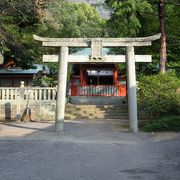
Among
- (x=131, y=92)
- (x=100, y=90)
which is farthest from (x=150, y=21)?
(x=131, y=92)

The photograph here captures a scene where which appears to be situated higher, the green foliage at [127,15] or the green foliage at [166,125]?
the green foliage at [127,15]

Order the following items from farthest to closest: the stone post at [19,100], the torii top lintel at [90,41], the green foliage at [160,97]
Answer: the stone post at [19,100]
the green foliage at [160,97]
the torii top lintel at [90,41]

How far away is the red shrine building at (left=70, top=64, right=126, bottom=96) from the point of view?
119 feet

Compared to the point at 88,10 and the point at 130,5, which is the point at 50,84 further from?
the point at 88,10

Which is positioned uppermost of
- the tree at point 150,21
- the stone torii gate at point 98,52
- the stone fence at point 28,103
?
the tree at point 150,21

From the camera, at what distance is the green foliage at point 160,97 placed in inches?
819

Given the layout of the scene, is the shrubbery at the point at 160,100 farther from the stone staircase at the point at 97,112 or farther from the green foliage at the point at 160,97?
the stone staircase at the point at 97,112

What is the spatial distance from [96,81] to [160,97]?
57.3 ft

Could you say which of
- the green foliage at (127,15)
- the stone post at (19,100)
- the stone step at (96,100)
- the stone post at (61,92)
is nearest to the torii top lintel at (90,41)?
the stone post at (61,92)

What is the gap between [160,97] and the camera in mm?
21203

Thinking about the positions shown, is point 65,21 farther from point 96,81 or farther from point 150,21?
point 150,21

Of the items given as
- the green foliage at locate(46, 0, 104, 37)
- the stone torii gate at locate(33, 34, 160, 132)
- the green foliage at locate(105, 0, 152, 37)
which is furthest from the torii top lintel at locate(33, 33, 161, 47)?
the green foliage at locate(46, 0, 104, 37)

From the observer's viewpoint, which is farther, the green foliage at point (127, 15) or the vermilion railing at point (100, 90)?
the vermilion railing at point (100, 90)

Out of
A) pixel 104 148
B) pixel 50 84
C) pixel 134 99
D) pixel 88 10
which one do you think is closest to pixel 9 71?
pixel 50 84
